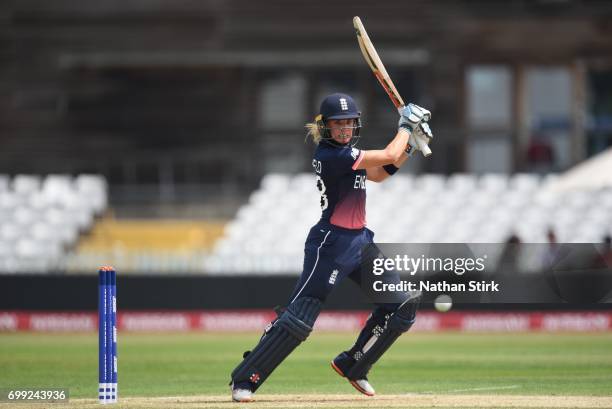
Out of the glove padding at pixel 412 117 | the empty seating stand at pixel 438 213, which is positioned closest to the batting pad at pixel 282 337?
the glove padding at pixel 412 117

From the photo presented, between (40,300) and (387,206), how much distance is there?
5334mm

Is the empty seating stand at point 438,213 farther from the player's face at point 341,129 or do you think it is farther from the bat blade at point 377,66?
the player's face at point 341,129

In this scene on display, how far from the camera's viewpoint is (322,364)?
12.2 metres

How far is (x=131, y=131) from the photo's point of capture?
2212 centimetres

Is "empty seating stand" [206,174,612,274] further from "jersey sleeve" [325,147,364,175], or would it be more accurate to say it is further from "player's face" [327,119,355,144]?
"jersey sleeve" [325,147,364,175]

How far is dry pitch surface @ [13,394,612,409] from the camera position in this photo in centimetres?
773

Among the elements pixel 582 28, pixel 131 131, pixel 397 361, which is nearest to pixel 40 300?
pixel 131 131

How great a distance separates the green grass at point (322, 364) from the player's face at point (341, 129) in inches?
81.1

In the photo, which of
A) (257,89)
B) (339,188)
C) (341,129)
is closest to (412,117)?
(341,129)

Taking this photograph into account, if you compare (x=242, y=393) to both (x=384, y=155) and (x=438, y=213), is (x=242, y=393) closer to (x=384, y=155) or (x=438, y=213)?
(x=384, y=155)

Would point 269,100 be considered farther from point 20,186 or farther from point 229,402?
point 229,402

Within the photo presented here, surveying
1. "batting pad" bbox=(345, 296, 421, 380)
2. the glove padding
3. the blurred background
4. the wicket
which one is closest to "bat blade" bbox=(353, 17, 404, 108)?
the glove padding

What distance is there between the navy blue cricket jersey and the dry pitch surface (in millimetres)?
1073

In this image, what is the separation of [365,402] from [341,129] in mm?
1633
